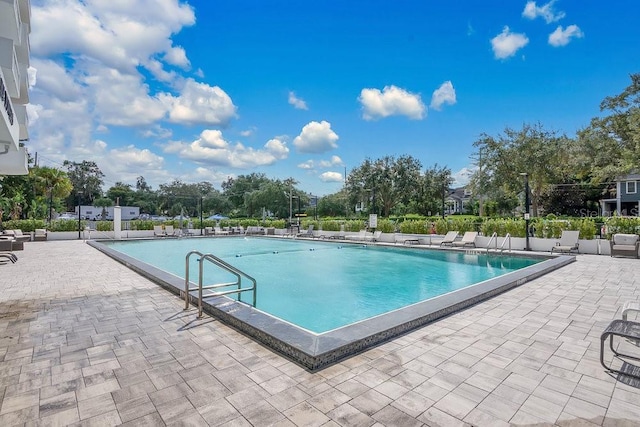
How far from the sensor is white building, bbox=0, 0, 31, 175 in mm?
5223

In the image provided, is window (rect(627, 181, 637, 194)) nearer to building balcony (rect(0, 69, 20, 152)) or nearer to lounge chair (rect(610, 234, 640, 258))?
lounge chair (rect(610, 234, 640, 258))

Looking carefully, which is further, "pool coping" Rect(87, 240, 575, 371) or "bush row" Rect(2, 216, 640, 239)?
"bush row" Rect(2, 216, 640, 239)

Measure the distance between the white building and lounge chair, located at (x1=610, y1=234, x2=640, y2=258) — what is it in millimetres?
15471

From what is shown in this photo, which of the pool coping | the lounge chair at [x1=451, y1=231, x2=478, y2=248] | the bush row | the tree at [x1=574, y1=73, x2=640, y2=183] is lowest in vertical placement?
the pool coping

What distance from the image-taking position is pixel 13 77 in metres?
5.93

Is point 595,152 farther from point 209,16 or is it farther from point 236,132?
point 236,132

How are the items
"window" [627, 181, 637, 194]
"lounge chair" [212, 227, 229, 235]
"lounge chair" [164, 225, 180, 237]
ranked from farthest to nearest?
"window" [627, 181, 637, 194] → "lounge chair" [212, 227, 229, 235] → "lounge chair" [164, 225, 180, 237]

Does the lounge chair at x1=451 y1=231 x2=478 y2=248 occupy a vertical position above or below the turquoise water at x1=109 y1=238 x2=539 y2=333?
above

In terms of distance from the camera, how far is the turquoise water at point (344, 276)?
6691 mm

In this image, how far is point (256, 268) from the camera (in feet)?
36.4

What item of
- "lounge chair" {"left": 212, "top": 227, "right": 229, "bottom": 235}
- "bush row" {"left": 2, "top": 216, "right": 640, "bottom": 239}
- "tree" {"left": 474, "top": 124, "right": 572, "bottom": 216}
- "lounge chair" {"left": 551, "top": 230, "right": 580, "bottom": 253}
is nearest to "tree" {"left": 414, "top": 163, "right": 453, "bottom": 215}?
"tree" {"left": 474, "top": 124, "right": 572, "bottom": 216}

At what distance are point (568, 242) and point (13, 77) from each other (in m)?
15.9

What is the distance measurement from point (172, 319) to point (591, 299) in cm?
654

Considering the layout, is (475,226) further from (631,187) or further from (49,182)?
(49,182)
